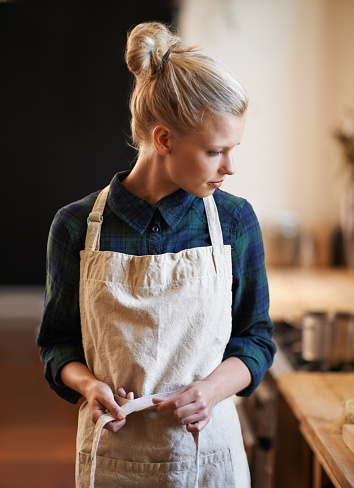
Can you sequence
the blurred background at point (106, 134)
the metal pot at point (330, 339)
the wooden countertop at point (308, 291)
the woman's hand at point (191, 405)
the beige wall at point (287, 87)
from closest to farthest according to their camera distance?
the woman's hand at point (191, 405)
the metal pot at point (330, 339)
the wooden countertop at point (308, 291)
the blurred background at point (106, 134)
the beige wall at point (287, 87)

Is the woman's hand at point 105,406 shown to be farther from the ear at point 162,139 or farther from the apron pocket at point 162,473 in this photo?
the ear at point 162,139

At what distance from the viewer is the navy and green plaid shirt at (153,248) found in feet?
3.82

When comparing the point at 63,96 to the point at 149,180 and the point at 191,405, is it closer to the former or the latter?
the point at 149,180

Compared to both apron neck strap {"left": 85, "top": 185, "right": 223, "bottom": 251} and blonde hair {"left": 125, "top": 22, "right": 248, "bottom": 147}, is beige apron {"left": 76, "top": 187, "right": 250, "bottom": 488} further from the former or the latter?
blonde hair {"left": 125, "top": 22, "right": 248, "bottom": 147}

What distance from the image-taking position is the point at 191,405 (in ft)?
3.44

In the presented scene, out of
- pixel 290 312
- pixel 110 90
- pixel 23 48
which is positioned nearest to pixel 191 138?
pixel 290 312

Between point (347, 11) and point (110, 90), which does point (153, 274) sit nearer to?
point (110, 90)

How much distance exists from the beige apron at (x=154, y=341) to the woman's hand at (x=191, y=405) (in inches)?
2.1

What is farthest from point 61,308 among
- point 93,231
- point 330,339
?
point 330,339

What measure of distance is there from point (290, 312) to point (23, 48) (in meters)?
2.02

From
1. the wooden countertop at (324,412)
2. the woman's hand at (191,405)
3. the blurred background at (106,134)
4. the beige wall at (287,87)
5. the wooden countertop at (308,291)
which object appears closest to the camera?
the woman's hand at (191,405)

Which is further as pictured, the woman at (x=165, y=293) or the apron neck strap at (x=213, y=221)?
the apron neck strap at (x=213, y=221)

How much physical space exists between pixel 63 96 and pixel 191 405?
2585 mm

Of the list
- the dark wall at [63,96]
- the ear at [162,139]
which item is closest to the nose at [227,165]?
the ear at [162,139]
